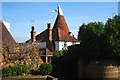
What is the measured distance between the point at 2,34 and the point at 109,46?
1001 cm

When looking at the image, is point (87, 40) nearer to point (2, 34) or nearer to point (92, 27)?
point (92, 27)

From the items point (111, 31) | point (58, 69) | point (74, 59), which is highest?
point (111, 31)

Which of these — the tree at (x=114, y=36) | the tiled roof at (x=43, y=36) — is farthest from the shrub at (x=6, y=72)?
the tiled roof at (x=43, y=36)

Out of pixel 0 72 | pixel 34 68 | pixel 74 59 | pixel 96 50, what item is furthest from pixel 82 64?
pixel 0 72

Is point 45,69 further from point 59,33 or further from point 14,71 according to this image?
point 59,33

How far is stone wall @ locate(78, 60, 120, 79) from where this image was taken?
11.8 metres

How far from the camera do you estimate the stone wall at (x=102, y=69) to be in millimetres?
11750

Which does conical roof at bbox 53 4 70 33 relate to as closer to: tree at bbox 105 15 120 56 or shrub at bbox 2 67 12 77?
tree at bbox 105 15 120 56

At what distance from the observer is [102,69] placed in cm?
1188

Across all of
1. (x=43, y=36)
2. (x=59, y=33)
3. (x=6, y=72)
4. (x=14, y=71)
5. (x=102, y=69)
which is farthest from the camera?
(x=59, y=33)

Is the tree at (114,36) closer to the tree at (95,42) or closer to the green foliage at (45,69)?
the tree at (95,42)

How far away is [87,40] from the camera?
12375mm

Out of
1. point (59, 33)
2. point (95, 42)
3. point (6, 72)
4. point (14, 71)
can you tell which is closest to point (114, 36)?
point (95, 42)

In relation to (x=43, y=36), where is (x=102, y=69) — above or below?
below
